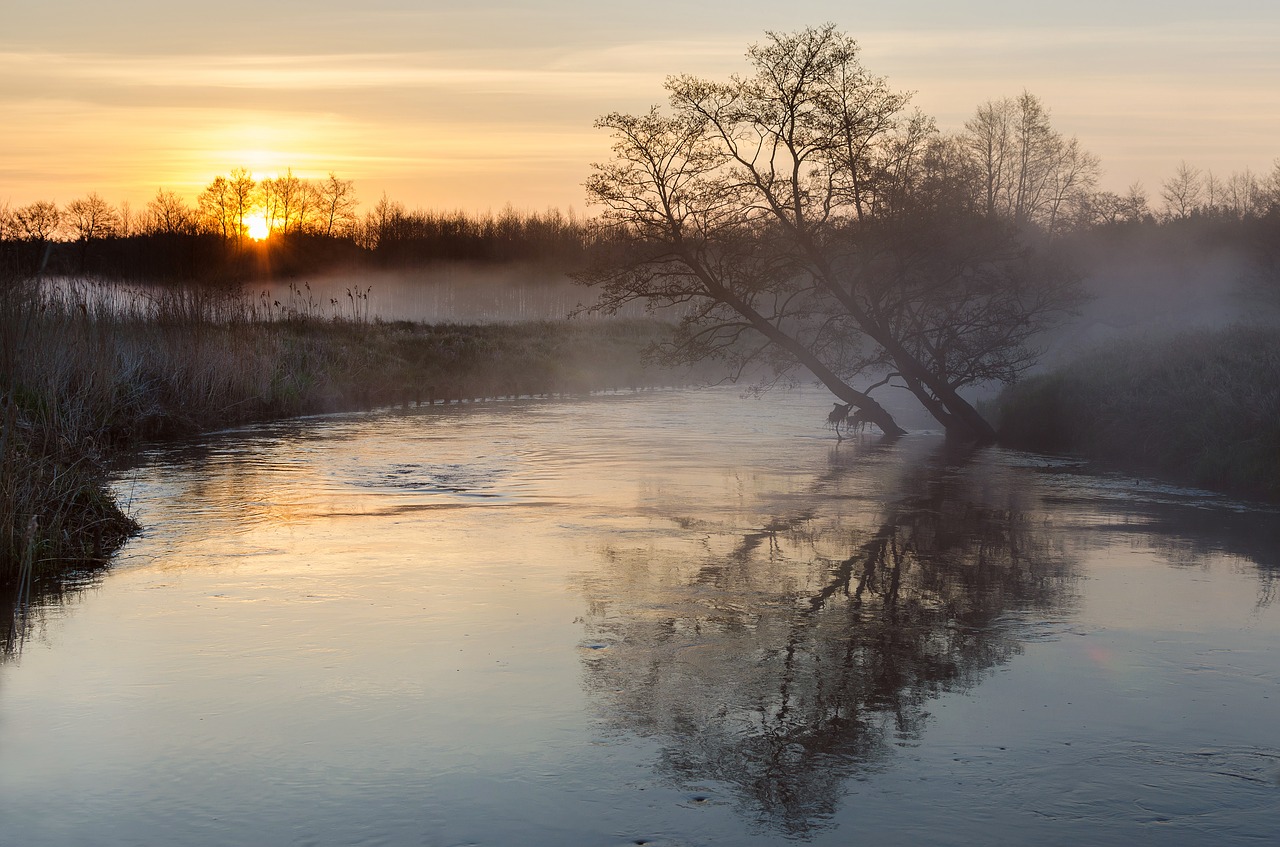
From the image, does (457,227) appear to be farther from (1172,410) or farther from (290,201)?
(1172,410)

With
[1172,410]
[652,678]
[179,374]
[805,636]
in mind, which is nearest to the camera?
[652,678]

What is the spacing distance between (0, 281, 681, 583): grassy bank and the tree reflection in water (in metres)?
4.35

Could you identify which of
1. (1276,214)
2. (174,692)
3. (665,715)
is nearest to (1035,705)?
(665,715)

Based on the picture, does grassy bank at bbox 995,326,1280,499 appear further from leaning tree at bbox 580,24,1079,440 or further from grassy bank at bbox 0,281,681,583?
grassy bank at bbox 0,281,681,583

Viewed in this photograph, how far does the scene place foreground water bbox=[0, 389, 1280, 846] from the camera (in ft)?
16.8

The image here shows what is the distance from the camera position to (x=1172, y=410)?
18297 millimetres

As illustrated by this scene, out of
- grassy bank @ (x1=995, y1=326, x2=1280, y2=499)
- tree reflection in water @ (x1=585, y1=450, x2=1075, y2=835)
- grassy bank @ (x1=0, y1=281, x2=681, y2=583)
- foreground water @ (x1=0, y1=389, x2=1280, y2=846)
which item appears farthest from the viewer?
grassy bank @ (x1=995, y1=326, x2=1280, y2=499)

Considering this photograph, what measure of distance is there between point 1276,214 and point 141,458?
1494 inches

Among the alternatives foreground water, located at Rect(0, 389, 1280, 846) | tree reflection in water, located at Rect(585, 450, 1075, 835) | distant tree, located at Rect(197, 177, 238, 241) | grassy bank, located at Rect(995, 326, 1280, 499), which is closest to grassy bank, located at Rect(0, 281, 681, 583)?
foreground water, located at Rect(0, 389, 1280, 846)

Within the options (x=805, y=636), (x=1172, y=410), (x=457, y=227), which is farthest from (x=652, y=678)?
(x=457, y=227)

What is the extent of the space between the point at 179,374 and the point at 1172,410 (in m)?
15.8

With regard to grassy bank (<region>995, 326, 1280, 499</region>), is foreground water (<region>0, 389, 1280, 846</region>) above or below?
below

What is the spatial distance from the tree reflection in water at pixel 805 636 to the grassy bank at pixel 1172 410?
4559mm

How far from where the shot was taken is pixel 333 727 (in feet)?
20.0
